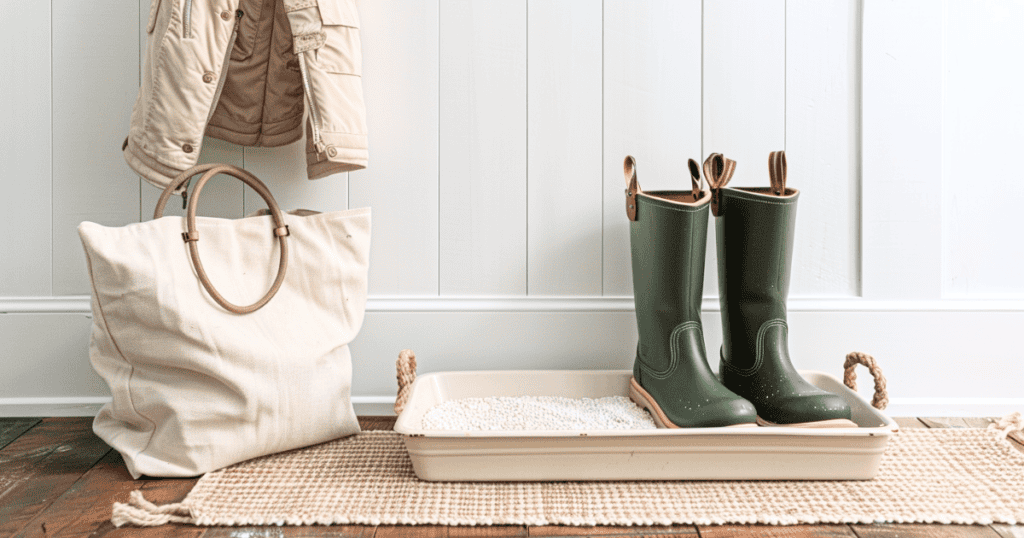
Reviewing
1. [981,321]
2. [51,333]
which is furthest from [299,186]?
[981,321]

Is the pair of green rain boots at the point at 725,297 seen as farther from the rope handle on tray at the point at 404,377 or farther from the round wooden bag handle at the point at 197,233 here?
the round wooden bag handle at the point at 197,233

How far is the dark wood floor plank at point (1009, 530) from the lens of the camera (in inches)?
28.1

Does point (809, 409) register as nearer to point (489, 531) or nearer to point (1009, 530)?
point (1009, 530)

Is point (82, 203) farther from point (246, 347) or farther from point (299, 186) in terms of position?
point (246, 347)

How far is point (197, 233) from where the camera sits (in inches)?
34.2

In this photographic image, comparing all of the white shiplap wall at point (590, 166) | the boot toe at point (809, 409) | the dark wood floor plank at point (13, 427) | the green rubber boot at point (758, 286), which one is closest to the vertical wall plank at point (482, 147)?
the white shiplap wall at point (590, 166)

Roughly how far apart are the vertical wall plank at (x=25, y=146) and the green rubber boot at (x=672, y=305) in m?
1.07

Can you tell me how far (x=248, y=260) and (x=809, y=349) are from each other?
99cm

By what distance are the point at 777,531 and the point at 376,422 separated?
26.8 inches

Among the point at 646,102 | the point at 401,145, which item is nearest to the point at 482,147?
the point at 401,145

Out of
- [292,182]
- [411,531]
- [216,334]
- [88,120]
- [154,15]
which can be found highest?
[154,15]

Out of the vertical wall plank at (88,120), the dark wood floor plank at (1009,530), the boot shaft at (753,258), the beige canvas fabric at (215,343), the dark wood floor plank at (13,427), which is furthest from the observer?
the vertical wall plank at (88,120)

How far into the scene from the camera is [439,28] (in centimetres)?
118

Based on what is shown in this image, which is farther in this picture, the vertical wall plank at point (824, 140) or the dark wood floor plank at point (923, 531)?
the vertical wall plank at point (824, 140)
